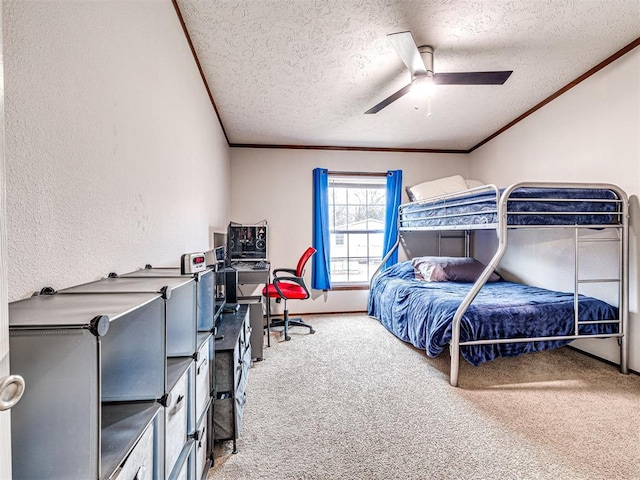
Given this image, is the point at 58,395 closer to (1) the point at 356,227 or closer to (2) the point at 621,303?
(2) the point at 621,303

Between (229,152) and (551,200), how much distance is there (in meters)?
3.75

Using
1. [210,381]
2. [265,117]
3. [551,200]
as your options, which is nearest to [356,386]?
[210,381]

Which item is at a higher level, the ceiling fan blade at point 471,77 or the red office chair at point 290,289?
the ceiling fan blade at point 471,77

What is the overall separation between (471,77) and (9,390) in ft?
8.88

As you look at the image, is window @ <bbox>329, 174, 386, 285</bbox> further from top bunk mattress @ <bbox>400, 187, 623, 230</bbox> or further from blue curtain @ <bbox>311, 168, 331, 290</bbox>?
top bunk mattress @ <bbox>400, 187, 623, 230</bbox>

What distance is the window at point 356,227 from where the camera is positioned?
15.6 ft

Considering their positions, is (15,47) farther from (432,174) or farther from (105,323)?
(432,174)

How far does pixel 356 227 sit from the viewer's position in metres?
4.83

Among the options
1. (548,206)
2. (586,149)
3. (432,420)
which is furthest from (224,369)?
(586,149)

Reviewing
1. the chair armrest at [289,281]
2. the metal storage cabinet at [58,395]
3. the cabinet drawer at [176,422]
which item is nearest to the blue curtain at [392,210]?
the chair armrest at [289,281]

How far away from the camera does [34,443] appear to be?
555 mm

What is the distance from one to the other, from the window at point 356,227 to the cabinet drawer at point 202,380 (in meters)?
3.34

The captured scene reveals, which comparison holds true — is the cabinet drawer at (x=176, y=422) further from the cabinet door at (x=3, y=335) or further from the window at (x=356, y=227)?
the window at (x=356, y=227)

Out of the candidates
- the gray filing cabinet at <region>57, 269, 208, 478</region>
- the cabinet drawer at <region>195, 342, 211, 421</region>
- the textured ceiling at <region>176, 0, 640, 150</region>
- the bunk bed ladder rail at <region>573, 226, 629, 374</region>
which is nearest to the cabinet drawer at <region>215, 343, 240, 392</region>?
the cabinet drawer at <region>195, 342, 211, 421</region>
